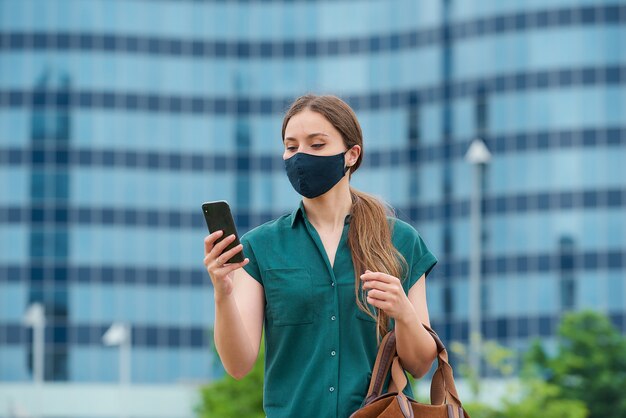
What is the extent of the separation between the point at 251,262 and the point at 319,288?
0.29 m

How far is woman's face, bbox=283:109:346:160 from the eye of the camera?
19.3 ft

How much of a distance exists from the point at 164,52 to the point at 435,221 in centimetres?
1859

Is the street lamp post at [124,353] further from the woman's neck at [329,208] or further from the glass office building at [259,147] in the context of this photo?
the woman's neck at [329,208]

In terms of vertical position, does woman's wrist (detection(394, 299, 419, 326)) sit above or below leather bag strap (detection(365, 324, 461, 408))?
above

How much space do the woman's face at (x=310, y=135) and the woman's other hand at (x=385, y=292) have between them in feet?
1.91

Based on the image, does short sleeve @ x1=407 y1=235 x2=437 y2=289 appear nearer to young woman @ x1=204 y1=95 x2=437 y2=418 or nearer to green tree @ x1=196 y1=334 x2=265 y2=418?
young woman @ x1=204 y1=95 x2=437 y2=418

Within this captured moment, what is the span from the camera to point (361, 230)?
19.3 feet

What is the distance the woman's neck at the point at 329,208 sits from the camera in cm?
599

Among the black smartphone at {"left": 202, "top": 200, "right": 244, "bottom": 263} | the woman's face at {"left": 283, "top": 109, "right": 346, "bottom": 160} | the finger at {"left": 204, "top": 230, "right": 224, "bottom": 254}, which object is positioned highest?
the woman's face at {"left": 283, "top": 109, "right": 346, "bottom": 160}

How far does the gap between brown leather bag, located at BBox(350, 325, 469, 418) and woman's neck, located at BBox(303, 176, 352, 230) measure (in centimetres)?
51

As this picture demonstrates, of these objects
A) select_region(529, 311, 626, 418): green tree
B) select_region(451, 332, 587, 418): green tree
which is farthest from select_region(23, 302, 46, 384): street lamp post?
select_region(451, 332, 587, 418): green tree

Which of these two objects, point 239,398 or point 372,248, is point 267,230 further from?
point 239,398

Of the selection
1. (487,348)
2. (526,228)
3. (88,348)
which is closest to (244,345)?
(487,348)

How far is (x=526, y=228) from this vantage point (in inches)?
3246
